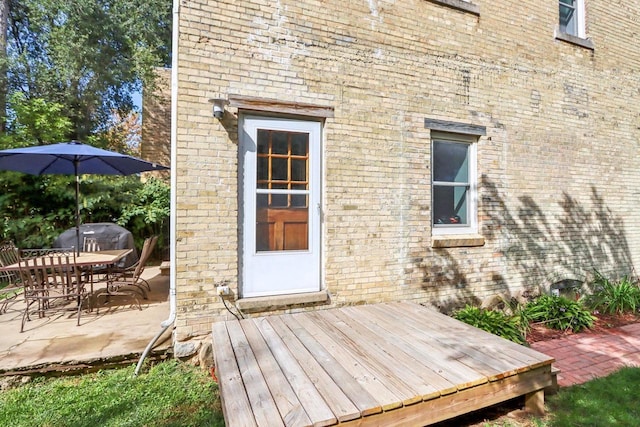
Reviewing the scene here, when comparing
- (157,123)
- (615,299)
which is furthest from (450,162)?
(157,123)

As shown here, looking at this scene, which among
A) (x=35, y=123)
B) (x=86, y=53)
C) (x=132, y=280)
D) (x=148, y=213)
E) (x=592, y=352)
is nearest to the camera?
(x=592, y=352)

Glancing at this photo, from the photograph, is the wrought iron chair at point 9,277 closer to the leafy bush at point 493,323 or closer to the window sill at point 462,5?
the leafy bush at point 493,323

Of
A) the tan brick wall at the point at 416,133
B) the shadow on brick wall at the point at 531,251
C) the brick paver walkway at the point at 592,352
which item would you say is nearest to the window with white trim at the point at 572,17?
the tan brick wall at the point at 416,133

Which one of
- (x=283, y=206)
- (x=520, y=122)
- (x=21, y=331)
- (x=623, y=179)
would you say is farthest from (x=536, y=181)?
(x=21, y=331)

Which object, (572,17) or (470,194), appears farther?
(572,17)

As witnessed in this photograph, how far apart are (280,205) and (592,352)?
4485mm

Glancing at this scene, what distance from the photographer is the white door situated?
4.25m

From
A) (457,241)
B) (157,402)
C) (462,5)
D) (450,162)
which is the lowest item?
(157,402)

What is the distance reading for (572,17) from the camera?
6.79 metres

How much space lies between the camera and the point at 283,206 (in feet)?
14.6

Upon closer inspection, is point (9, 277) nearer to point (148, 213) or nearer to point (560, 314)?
point (148, 213)

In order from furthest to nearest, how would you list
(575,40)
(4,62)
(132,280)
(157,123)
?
(157,123) < (4,62) < (575,40) < (132,280)

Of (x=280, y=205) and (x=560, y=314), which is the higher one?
(x=280, y=205)

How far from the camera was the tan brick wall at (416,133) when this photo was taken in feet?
13.1
